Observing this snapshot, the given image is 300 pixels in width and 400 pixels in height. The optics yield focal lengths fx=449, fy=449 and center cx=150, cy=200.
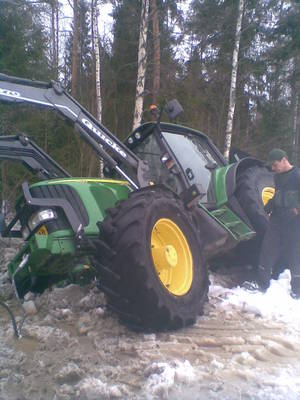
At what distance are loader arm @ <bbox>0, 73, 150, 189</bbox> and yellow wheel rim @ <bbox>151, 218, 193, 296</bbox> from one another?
657mm

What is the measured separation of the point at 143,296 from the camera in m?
3.41

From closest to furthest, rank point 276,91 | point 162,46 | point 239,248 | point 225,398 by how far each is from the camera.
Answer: point 225,398 < point 239,248 < point 162,46 < point 276,91

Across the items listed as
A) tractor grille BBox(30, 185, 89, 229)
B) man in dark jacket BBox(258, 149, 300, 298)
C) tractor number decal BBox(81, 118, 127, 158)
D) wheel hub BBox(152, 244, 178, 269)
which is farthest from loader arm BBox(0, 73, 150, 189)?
man in dark jacket BBox(258, 149, 300, 298)

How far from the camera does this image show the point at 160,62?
55.8 ft

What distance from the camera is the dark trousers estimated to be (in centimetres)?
507

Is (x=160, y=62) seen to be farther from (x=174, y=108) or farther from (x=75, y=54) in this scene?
(x=174, y=108)

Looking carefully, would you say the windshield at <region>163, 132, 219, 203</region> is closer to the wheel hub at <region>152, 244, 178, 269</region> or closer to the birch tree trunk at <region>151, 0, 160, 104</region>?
the wheel hub at <region>152, 244, 178, 269</region>

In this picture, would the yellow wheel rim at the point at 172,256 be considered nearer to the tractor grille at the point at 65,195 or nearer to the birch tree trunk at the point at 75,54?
the tractor grille at the point at 65,195

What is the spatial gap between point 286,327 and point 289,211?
5.16 ft

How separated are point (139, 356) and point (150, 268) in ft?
2.14

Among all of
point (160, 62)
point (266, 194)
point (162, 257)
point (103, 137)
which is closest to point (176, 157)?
point (103, 137)

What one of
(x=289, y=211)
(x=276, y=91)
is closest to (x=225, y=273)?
(x=289, y=211)

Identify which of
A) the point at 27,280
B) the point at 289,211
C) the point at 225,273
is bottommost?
the point at 225,273

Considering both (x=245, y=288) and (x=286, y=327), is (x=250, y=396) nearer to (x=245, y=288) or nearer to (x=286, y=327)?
(x=286, y=327)
